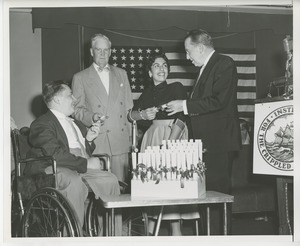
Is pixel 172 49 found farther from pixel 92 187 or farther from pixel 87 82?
pixel 92 187

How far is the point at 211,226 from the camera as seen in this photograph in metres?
3.17

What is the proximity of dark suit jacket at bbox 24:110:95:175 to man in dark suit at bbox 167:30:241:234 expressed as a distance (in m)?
0.73

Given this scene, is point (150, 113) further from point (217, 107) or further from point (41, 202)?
point (41, 202)

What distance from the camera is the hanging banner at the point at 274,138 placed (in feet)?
9.49

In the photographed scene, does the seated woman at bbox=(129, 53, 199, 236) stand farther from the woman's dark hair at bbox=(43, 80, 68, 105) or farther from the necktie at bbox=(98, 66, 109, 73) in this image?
the woman's dark hair at bbox=(43, 80, 68, 105)

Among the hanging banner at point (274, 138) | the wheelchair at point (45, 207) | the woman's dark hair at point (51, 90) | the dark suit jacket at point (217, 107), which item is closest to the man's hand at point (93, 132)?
the wheelchair at point (45, 207)

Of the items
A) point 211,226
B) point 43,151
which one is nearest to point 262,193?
point 211,226

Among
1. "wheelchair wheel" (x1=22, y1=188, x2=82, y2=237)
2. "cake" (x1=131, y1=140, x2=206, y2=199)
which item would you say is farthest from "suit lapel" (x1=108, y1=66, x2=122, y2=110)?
"cake" (x1=131, y1=140, x2=206, y2=199)

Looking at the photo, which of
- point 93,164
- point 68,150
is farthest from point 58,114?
point 93,164

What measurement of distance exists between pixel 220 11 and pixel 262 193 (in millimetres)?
2572

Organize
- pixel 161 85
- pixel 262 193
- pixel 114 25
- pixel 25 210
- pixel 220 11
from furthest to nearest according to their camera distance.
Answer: pixel 220 11
pixel 114 25
pixel 262 193
pixel 161 85
pixel 25 210

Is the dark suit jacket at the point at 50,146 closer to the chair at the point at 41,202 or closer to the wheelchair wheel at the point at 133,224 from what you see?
the chair at the point at 41,202

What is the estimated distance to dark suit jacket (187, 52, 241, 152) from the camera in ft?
10.4

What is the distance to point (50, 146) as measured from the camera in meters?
3.20
